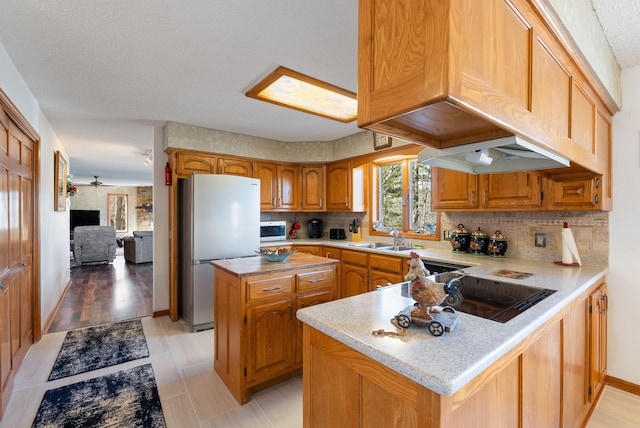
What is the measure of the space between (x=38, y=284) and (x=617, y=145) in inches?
200

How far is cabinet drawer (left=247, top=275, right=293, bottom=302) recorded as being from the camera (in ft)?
6.49

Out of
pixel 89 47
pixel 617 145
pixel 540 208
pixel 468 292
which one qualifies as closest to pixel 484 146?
pixel 468 292

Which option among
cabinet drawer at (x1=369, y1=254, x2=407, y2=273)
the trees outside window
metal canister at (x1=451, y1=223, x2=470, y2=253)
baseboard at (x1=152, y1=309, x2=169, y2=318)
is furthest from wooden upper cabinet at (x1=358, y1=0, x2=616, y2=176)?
baseboard at (x1=152, y1=309, x2=169, y2=318)

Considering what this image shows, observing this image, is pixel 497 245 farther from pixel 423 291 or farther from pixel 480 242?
pixel 423 291

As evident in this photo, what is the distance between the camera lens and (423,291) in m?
0.95

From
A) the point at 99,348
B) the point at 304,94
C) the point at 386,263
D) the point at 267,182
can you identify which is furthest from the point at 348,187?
the point at 99,348

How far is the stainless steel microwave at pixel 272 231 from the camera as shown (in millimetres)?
4277

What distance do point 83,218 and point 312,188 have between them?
9.69 metres

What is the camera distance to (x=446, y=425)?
27.7 inches

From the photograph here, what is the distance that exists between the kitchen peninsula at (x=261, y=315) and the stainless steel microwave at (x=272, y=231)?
1917mm

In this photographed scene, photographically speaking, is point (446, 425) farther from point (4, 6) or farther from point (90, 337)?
point (90, 337)

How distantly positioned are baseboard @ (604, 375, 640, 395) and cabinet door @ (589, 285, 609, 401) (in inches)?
2.2

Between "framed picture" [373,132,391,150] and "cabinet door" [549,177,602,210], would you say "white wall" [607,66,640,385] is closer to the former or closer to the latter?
"cabinet door" [549,177,602,210]

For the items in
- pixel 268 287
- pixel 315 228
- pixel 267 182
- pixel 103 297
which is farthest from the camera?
pixel 315 228
